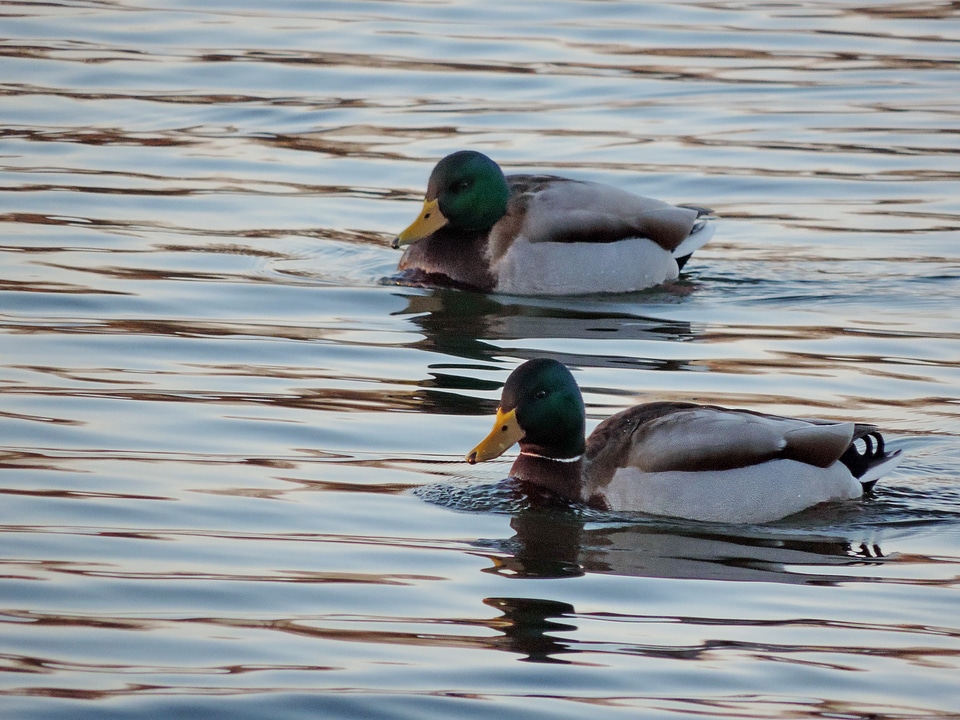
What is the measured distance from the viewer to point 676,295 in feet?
39.1

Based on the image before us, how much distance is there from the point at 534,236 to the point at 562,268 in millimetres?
295

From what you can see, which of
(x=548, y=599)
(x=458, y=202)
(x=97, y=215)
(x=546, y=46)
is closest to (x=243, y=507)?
(x=548, y=599)

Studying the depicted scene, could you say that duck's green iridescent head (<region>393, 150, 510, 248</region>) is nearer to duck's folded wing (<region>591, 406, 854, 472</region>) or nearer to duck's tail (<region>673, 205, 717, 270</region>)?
duck's tail (<region>673, 205, 717, 270</region>)

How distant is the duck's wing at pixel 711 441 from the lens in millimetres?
7656

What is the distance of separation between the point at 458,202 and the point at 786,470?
4.87 m

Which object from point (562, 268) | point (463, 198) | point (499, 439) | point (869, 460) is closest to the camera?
point (499, 439)

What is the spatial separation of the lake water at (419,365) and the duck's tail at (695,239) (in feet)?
0.52

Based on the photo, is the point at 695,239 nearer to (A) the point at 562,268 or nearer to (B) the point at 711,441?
(A) the point at 562,268

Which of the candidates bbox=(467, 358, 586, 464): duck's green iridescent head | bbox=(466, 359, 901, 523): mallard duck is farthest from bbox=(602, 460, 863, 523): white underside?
bbox=(467, 358, 586, 464): duck's green iridescent head

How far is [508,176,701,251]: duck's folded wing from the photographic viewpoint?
12070 millimetres

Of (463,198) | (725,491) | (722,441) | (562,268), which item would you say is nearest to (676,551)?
(725,491)

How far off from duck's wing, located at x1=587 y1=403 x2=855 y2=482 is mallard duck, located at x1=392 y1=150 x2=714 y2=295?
13.9ft

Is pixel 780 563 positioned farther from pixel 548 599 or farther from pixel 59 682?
pixel 59 682

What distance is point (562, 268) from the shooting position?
12008 mm
